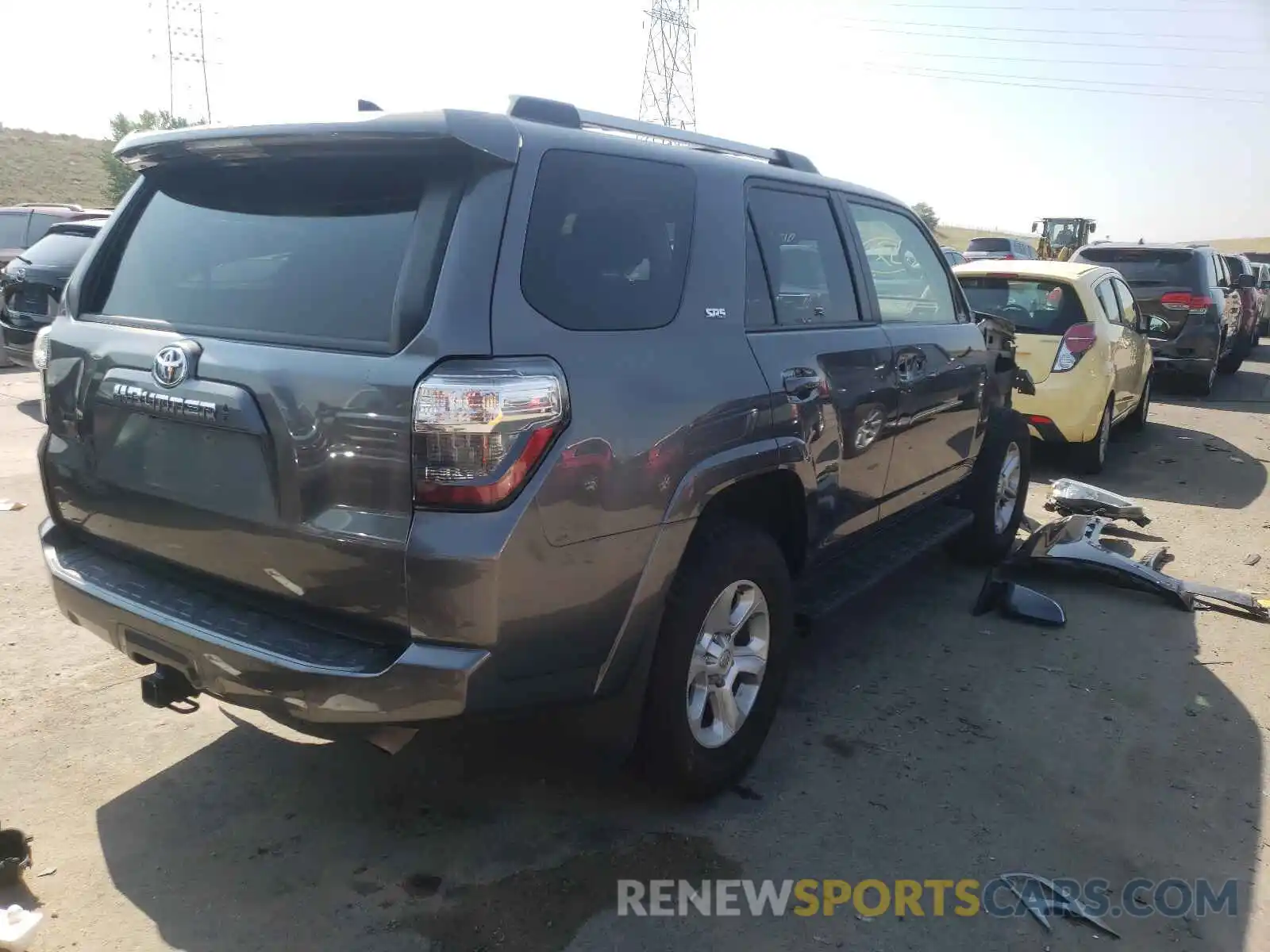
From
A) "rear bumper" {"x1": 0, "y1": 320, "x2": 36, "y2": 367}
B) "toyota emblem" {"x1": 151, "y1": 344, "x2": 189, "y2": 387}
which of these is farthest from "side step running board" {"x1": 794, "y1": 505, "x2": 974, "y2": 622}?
"rear bumper" {"x1": 0, "y1": 320, "x2": 36, "y2": 367}

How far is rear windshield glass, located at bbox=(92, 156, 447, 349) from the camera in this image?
7.97ft

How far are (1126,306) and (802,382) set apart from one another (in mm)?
6547

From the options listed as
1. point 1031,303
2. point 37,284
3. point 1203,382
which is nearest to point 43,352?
point 1031,303

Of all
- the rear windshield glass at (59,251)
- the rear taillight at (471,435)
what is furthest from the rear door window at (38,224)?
the rear taillight at (471,435)

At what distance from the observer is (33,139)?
2670 inches

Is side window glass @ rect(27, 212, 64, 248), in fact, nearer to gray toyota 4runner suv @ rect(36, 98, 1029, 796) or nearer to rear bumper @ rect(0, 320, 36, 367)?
rear bumper @ rect(0, 320, 36, 367)

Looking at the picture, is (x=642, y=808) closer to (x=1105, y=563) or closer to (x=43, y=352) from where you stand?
(x=43, y=352)

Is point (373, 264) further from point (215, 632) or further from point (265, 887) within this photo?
point (265, 887)

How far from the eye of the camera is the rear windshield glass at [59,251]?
371 inches

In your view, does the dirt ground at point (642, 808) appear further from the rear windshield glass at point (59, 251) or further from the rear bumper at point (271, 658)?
the rear windshield glass at point (59, 251)

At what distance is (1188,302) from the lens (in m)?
11.9

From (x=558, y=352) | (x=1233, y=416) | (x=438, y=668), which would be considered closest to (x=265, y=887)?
(x=438, y=668)

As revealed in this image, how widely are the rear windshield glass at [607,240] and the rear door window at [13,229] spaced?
13.0 meters

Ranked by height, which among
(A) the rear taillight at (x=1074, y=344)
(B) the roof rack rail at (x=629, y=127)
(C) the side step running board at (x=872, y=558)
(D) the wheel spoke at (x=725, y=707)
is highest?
(B) the roof rack rail at (x=629, y=127)
